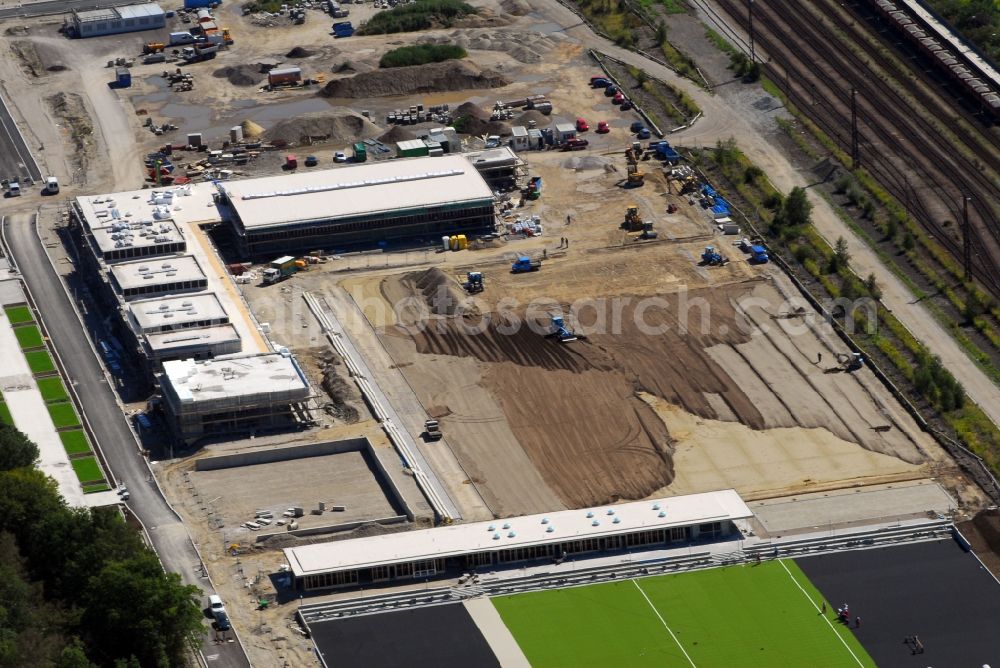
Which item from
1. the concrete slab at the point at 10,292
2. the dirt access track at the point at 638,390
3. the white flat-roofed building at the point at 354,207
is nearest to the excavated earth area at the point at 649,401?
the dirt access track at the point at 638,390

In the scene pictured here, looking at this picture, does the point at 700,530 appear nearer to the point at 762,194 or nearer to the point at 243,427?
the point at 243,427

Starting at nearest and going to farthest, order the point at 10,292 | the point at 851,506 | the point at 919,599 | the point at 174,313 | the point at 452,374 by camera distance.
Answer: the point at 919,599
the point at 851,506
the point at 452,374
the point at 174,313
the point at 10,292

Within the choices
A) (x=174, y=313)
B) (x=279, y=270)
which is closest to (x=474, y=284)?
(x=279, y=270)

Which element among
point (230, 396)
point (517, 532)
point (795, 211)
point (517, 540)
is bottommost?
point (795, 211)

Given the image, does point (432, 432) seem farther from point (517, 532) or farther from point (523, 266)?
point (523, 266)

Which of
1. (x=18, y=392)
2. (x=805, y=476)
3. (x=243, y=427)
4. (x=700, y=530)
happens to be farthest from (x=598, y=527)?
(x=18, y=392)
